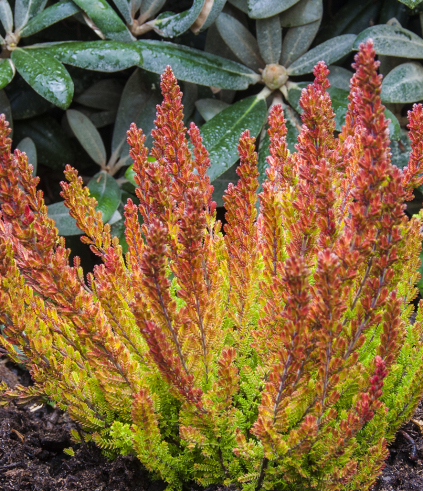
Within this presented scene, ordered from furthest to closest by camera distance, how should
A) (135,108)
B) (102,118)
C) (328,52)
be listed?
(102,118) → (135,108) → (328,52)

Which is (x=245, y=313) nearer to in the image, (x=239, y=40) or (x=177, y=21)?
(x=177, y=21)

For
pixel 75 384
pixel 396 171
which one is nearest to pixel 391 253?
pixel 396 171

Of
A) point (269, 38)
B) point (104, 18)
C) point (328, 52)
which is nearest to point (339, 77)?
point (328, 52)

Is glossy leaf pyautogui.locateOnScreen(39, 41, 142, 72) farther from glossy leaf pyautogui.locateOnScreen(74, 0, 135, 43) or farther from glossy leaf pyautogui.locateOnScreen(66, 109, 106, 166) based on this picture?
glossy leaf pyautogui.locateOnScreen(66, 109, 106, 166)

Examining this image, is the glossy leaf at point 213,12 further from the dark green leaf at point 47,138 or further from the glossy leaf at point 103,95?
the dark green leaf at point 47,138

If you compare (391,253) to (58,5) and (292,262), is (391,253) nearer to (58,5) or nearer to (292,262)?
(292,262)

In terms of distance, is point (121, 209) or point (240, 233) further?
point (121, 209)
